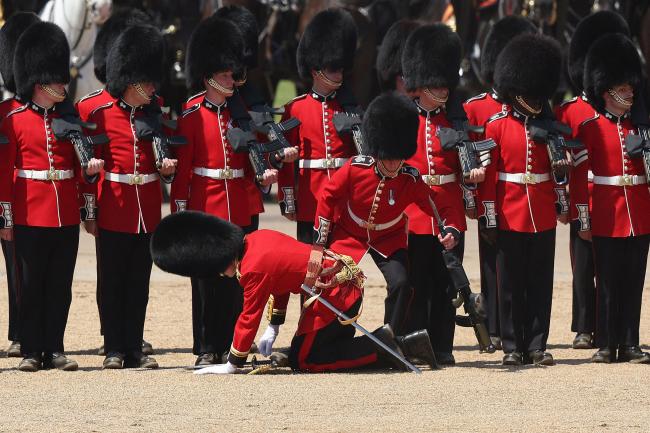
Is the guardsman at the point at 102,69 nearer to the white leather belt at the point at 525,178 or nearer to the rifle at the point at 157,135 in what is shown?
the rifle at the point at 157,135

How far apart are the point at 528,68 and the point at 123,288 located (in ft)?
5.53

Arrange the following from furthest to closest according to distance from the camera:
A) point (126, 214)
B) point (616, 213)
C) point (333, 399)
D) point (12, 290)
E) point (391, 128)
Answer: point (12, 290), point (616, 213), point (126, 214), point (391, 128), point (333, 399)

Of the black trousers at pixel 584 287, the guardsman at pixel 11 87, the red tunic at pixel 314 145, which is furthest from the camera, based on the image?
the black trousers at pixel 584 287

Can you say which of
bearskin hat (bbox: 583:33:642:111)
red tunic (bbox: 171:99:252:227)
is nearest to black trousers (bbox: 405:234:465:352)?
red tunic (bbox: 171:99:252:227)

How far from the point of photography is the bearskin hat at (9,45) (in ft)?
25.0

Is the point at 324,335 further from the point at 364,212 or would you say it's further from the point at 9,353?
the point at 9,353

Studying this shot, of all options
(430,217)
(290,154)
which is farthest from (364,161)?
(290,154)

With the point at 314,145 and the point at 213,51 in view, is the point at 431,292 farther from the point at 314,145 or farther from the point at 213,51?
the point at 213,51

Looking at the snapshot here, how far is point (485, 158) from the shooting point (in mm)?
7156

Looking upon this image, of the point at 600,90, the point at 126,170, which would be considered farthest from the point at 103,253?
the point at 600,90

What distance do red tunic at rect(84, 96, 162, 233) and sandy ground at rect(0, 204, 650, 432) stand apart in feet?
1.72

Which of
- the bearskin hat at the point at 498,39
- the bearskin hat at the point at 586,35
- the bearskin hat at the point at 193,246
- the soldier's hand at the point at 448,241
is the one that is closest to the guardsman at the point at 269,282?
the bearskin hat at the point at 193,246

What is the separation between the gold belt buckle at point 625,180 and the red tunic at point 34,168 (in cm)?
198

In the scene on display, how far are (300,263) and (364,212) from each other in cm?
33
